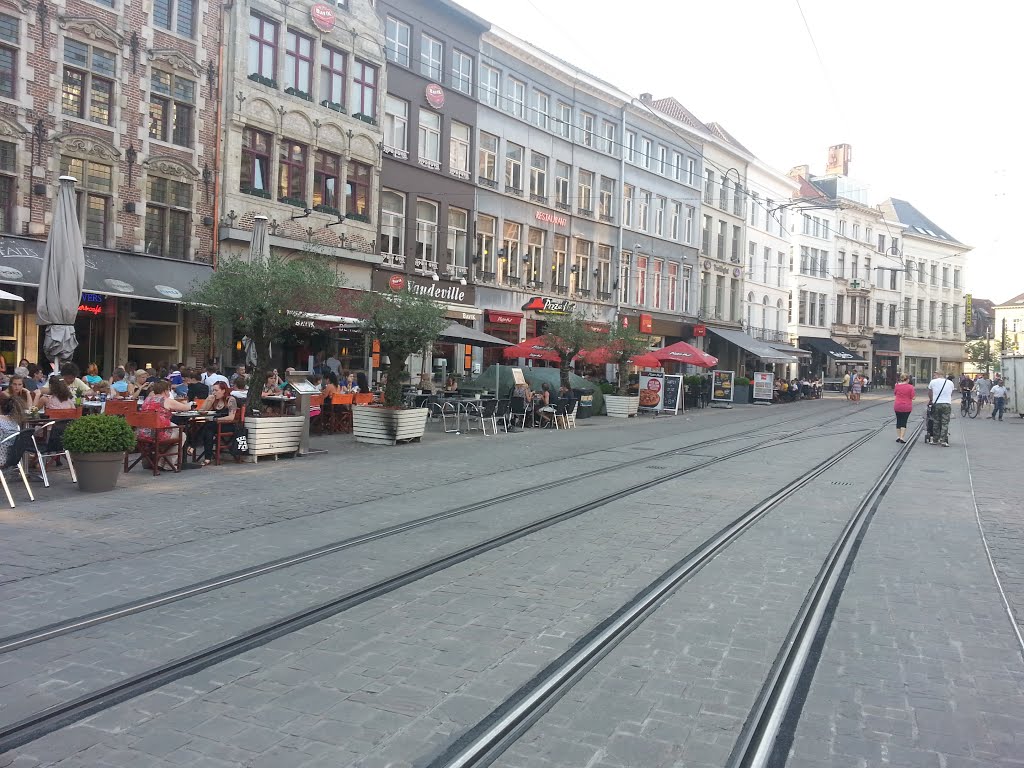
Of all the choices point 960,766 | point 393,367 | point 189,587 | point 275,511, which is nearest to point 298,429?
point 393,367

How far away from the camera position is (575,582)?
6.59 meters

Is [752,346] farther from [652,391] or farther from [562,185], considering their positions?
[652,391]

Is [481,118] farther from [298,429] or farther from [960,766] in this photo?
[960,766]

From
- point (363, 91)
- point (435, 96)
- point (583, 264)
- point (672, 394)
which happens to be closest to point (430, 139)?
point (435, 96)

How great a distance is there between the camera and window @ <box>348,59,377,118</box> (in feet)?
92.6

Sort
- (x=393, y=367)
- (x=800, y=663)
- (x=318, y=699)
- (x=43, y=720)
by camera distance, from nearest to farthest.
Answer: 1. (x=43, y=720)
2. (x=318, y=699)
3. (x=800, y=663)
4. (x=393, y=367)

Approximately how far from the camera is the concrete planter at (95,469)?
1045cm

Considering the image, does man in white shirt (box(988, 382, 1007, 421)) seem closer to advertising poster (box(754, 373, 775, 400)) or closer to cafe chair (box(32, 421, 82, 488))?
advertising poster (box(754, 373, 775, 400))

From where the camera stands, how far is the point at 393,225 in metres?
30.4

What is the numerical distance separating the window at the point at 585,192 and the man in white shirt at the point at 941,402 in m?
23.6

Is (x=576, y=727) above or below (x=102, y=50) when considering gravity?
below

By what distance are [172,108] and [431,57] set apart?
11.6m

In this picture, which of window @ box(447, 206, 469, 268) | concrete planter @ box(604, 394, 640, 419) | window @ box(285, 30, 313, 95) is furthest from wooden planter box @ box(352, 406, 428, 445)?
window @ box(447, 206, 469, 268)

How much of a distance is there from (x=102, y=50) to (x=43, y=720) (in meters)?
21.4
